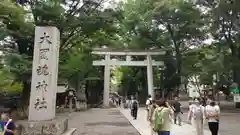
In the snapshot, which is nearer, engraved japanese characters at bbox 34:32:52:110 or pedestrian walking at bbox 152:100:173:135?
pedestrian walking at bbox 152:100:173:135

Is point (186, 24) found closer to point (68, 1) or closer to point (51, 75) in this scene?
point (68, 1)

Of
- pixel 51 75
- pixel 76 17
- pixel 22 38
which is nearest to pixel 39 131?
pixel 51 75

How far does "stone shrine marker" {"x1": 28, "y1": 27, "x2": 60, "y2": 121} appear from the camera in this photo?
457 inches

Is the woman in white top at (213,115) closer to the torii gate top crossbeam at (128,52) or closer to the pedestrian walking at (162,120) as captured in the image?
the pedestrian walking at (162,120)

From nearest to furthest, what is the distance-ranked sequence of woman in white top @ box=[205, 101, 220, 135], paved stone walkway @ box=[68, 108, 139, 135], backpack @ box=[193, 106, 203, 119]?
woman in white top @ box=[205, 101, 220, 135] → backpack @ box=[193, 106, 203, 119] → paved stone walkway @ box=[68, 108, 139, 135]

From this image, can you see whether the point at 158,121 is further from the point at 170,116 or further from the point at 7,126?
the point at 7,126

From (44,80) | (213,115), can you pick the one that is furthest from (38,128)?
(213,115)

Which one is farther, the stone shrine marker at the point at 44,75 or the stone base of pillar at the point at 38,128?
the stone shrine marker at the point at 44,75

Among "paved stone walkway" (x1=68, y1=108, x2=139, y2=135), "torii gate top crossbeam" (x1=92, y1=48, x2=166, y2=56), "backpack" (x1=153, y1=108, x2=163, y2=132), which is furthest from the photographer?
"torii gate top crossbeam" (x1=92, y1=48, x2=166, y2=56)

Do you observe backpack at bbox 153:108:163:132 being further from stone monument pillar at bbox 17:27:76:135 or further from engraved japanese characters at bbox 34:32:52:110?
engraved japanese characters at bbox 34:32:52:110

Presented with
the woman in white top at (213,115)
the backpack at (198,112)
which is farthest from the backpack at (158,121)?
the backpack at (198,112)

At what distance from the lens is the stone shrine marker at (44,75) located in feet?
38.1

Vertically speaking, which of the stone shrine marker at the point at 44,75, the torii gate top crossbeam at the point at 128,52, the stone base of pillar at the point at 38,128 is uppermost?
the torii gate top crossbeam at the point at 128,52

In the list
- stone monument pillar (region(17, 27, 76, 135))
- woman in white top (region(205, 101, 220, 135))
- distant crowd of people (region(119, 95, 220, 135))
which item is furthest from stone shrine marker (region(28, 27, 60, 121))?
woman in white top (region(205, 101, 220, 135))
